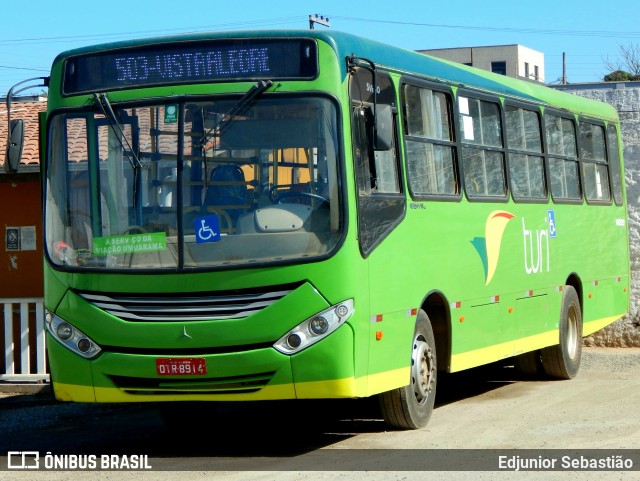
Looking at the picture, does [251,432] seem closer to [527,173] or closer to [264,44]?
[264,44]

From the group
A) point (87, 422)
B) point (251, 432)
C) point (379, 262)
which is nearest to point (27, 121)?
point (87, 422)

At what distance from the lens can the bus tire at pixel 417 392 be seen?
9938 mm

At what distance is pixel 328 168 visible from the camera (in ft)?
28.9

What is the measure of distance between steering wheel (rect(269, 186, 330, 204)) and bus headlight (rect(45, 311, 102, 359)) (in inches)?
68.2

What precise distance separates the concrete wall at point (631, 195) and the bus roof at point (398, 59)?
3.66m

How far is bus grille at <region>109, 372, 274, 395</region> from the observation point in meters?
8.77

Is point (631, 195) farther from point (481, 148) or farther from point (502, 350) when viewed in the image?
point (481, 148)

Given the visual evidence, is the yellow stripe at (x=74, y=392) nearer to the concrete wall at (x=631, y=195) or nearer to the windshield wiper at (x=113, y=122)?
the windshield wiper at (x=113, y=122)

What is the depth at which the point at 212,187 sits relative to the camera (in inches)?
349

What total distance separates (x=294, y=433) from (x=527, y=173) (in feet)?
14.0

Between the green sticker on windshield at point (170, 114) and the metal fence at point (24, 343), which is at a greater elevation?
the green sticker on windshield at point (170, 114)

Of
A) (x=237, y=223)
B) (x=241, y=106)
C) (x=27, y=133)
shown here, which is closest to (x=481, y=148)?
(x=241, y=106)

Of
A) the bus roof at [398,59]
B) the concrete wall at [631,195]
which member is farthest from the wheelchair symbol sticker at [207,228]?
the concrete wall at [631,195]

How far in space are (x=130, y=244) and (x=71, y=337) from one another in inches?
33.9
